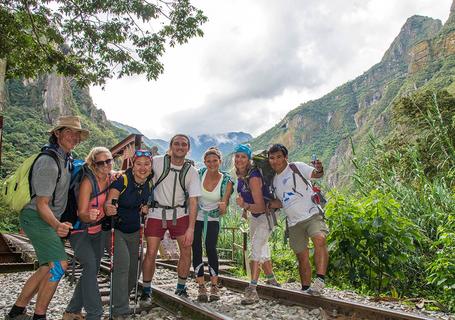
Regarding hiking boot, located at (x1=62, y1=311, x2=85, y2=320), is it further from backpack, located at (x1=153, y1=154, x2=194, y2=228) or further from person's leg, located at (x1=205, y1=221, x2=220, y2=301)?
person's leg, located at (x1=205, y1=221, x2=220, y2=301)

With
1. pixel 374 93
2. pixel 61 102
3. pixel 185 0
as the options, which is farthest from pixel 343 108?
pixel 185 0

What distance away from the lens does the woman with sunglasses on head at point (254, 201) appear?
4.38m

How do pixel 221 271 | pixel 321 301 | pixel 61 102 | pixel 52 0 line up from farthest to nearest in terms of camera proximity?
pixel 61 102 < pixel 221 271 < pixel 52 0 < pixel 321 301

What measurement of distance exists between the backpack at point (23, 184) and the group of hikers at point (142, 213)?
0.12 feet

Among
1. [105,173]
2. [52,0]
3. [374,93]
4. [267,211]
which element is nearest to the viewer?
[105,173]

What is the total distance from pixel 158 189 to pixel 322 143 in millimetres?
168415

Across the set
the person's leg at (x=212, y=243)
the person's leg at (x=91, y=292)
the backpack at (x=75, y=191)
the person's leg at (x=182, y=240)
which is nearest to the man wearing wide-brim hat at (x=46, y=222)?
the backpack at (x=75, y=191)

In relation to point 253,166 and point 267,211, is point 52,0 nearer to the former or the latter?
point 253,166

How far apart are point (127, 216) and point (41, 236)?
832mm

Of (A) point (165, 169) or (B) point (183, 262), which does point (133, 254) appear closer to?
(B) point (183, 262)

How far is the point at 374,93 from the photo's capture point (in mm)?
164625

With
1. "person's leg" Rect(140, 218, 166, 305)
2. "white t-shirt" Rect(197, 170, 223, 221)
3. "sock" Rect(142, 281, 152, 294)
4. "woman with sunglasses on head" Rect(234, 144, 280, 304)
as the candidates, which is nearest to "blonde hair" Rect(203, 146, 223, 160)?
"woman with sunglasses on head" Rect(234, 144, 280, 304)

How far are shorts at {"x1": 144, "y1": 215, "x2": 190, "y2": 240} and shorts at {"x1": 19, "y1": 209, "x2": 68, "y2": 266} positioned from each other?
1.17 m

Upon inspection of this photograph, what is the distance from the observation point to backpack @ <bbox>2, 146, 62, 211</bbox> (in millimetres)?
3062
